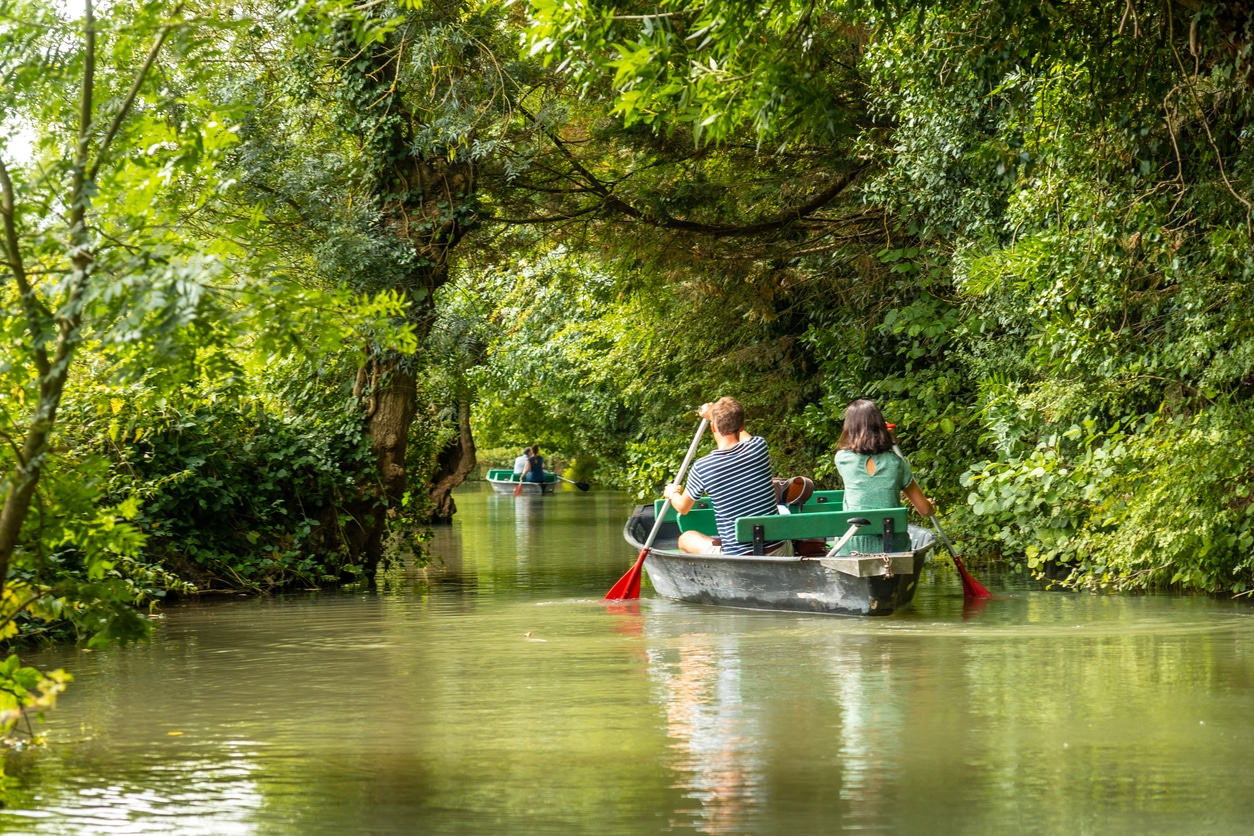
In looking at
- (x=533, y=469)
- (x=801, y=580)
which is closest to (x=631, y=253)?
(x=801, y=580)

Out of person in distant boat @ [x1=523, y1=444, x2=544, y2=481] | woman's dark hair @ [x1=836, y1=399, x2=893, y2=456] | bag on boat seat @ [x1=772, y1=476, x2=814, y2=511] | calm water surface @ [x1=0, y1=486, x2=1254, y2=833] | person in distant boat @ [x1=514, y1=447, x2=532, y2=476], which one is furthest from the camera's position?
person in distant boat @ [x1=514, y1=447, x2=532, y2=476]

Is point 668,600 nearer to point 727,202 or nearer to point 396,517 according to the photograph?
point 396,517

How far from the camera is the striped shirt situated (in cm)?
1314

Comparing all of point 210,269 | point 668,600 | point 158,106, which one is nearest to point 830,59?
point 668,600

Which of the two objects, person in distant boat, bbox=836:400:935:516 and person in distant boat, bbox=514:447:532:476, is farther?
person in distant boat, bbox=514:447:532:476

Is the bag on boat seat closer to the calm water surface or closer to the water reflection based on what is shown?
the calm water surface

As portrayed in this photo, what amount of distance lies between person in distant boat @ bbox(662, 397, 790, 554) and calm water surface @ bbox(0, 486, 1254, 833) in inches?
40.9

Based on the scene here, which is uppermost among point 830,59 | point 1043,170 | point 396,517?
point 830,59

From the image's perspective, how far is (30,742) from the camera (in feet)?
24.1

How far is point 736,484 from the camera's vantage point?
1321cm

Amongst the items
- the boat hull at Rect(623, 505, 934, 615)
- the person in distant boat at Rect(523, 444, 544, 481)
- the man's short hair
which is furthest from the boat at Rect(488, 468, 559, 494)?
the man's short hair

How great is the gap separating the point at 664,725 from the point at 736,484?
230 inches

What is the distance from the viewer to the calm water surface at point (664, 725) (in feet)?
18.8

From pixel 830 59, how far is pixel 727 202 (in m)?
2.20
